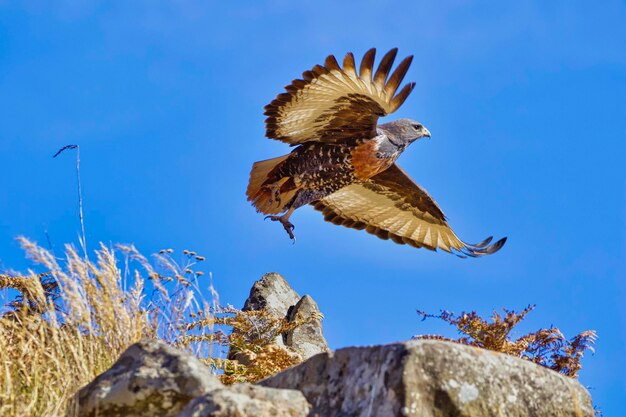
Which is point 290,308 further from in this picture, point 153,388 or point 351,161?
point 153,388

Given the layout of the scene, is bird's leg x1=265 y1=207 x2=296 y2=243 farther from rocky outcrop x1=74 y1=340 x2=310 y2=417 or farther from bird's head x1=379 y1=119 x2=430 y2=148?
rocky outcrop x1=74 y1=340 x2=310 y2=417

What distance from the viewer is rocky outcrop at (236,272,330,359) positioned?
9.34 meters

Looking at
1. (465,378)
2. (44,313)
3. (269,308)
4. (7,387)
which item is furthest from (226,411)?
(269,308)

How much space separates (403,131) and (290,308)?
8.06 ft

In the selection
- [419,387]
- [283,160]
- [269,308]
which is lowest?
[419,387]

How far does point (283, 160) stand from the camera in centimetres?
960

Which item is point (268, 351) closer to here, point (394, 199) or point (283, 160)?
point (283, 160)

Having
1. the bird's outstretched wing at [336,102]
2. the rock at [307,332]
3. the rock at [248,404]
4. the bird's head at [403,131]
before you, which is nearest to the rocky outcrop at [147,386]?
the rock at [248,404]

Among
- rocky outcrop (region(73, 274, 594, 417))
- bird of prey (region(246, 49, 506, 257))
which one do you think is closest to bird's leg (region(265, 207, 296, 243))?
bird of prey (region(246, 49, 506, 257))

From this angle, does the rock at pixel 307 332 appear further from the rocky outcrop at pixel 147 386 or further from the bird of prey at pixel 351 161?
the rocky outcrop at pixel 147 386

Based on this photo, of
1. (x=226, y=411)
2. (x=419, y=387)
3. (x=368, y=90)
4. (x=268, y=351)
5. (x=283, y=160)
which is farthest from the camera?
(x=283, y=160)

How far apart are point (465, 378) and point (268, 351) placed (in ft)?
10.6

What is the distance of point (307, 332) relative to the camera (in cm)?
954

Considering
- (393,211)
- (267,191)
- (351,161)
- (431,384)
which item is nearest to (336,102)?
(351,161)
